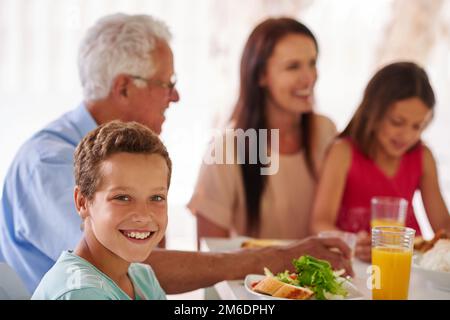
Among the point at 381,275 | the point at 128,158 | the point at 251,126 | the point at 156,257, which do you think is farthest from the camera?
the point at 251,126

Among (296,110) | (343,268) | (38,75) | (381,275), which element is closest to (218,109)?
(38,75)

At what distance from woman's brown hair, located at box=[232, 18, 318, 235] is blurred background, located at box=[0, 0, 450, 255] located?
423mm

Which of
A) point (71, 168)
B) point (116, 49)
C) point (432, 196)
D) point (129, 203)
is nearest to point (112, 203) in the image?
point (129, 203)

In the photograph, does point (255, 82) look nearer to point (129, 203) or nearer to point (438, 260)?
point (438, 260)

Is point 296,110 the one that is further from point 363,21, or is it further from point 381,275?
point 363,21

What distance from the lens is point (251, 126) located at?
6.15 ft

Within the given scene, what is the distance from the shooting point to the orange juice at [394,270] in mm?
984

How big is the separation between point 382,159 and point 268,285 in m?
1.01

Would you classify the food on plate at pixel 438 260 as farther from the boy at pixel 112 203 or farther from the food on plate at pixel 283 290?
the boy at pixel 112 203

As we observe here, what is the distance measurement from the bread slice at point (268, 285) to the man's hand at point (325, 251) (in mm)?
134

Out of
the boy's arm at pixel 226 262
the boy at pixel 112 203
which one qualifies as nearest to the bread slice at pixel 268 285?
the boy's arm at pixel 226 262

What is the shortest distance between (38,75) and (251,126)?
1396mm

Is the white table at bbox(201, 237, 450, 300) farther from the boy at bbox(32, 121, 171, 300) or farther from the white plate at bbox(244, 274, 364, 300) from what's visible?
the boy at bbox(32, 121, 171, 300)

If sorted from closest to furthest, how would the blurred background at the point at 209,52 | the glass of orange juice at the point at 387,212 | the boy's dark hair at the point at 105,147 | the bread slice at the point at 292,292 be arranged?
the boy's dark hair at the point at 105,147 < the bread slice at the point at 292,292 < the glass of orange juice at the point at 387,212 < the blurred background at the point at 209,52
